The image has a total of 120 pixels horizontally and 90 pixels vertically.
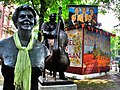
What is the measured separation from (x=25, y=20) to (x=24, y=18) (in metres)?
0.03

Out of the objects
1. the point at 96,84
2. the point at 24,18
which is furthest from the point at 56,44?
the point at 96,84

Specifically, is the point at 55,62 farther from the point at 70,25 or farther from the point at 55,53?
the point at 70,25

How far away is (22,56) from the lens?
2268 mm

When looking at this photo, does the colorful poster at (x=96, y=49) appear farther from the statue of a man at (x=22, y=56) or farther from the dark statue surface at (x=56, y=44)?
the statue of a man at (x=22, y=56)

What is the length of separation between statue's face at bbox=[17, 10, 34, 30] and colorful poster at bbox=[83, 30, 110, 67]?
10379 millimetres

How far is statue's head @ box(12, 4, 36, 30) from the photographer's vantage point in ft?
7.70

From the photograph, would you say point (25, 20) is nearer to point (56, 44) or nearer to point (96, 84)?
point (56, 44)

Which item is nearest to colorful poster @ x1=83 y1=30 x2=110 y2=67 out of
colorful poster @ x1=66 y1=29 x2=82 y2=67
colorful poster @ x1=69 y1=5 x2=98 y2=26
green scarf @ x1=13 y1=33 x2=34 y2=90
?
colorful poster @ x1=66 y1=29 x2=82 y2=67

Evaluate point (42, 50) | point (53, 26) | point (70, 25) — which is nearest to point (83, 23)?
point (70, 25)

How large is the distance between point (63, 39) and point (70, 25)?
22.5 ft

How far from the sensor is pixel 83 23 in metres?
12.5

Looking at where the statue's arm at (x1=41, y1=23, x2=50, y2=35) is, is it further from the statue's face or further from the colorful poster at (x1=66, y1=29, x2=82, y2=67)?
the colorful poster at (x1=66, y1=29, x2=82, y2=67)

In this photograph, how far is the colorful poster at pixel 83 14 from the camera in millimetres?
12500

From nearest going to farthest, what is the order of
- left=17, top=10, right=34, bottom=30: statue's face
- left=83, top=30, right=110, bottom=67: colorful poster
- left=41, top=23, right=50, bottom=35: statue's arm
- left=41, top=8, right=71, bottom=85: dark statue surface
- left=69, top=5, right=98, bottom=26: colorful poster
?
left=17, top=10, right=34, bottom=30: statue's face
left=41, top=8, right=71, bottom=85: dark statue surface
left=41, top=23, right=50, bottom=35: statue's arm
left=69, top=5, right=98, bottom=26: colorful poster
left=83, top=30, right=110, bottom=67: colorful poster
